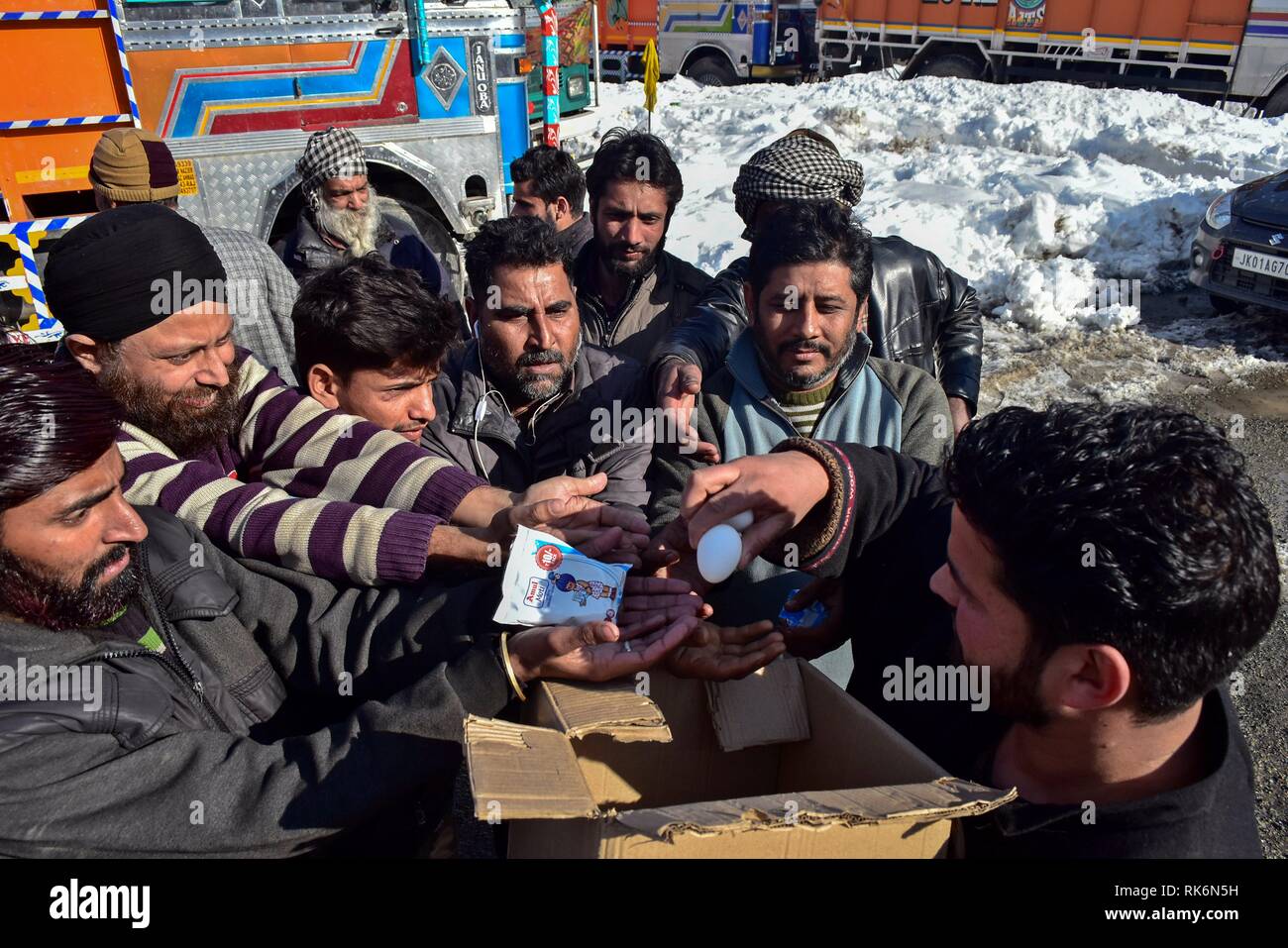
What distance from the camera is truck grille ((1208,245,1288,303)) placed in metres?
8.39

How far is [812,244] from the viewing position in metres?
3.19

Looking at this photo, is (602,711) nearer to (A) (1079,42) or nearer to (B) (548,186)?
(B) (548,186)

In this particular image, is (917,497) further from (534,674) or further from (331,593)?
(331,593)

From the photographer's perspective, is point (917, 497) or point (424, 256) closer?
point (917, 497)

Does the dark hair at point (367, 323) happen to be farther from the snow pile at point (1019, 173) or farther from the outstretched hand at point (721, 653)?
the snow pile at point (1019, 173)

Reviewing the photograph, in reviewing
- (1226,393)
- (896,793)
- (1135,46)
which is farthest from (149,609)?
(1135,46)

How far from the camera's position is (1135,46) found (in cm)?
1664

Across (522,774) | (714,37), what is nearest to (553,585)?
(522,774)

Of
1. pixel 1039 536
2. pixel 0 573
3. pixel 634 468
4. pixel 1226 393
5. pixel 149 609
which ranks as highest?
pixel 1039 536

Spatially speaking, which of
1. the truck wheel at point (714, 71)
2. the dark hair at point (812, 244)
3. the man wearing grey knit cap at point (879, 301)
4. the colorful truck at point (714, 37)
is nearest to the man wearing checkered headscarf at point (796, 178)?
the man wearing grey knit cap at point (879, 301)

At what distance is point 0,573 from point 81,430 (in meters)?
0.33

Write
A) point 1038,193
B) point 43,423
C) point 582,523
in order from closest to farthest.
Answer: point 43,423, point 582,523, point 1038,193

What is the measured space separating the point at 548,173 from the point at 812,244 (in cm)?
296

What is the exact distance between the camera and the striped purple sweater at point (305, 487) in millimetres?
2238
